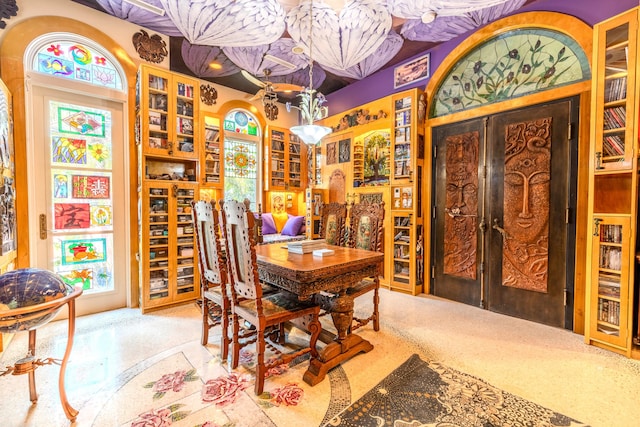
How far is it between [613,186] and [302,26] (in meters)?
3.75

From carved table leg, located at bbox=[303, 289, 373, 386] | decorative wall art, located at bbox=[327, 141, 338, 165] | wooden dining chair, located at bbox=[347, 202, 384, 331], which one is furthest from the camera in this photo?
decorative wall art, located at bbox=[327, 141, 338, 165]

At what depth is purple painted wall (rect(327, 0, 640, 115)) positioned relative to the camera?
2.64m

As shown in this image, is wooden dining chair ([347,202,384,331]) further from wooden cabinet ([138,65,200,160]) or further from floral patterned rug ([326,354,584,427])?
wooden cabinet ([138,65,200,160])

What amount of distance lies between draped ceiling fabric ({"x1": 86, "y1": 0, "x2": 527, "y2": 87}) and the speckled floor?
3.45m

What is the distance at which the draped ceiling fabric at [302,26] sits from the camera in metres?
3.20

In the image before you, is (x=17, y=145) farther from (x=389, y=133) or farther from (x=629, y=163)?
(x=629, y=163)

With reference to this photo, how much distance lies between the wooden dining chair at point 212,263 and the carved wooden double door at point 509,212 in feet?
9.70

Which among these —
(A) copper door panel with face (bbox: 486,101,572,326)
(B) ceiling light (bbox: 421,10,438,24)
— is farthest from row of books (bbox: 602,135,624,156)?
(B) ceiling light (bbox: 421,10,438,24)

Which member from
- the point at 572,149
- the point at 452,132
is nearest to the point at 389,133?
the point at 452,132

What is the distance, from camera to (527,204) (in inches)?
123

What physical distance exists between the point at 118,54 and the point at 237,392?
12.8ft

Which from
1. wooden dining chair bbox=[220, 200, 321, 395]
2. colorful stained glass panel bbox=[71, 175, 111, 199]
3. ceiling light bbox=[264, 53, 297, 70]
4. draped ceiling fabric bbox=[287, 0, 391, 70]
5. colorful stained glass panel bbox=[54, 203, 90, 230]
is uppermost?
draped ceiling fabric bbox=[287, 0, 391, 70]

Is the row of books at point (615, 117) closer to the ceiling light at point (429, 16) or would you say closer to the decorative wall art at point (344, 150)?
the ceiling light at point (429, 16)

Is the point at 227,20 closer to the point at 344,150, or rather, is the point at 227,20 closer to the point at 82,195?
the point at 344,150
